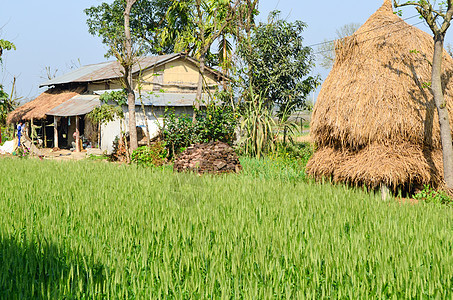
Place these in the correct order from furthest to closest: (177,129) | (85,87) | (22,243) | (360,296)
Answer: (85,87) → (177,129) → (22,243) → (360,296)

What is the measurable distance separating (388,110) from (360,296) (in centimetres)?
491

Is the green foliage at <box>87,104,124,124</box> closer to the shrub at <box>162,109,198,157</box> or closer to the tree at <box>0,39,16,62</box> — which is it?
the shrub at <box>162,109,198,157</box>

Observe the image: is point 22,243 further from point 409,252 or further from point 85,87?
point 85,87

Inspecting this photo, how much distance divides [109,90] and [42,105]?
5.90 meters

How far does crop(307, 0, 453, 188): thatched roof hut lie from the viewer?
7.14 meters

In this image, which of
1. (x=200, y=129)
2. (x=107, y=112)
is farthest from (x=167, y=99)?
(x=200, y=129)

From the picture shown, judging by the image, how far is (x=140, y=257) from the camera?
3.60 m

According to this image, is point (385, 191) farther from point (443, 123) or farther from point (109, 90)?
point (109, 90)

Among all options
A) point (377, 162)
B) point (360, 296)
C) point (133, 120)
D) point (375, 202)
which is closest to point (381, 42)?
point (377, 162)

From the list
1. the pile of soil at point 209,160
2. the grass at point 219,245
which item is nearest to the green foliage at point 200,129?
the pile of soil at point 209,160

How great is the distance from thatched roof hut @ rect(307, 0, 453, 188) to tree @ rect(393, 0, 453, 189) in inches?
9.7

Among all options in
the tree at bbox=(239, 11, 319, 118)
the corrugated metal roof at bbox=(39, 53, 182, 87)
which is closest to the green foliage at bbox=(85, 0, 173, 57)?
the corrugated metal roof at bbox=(39, 53, 182, 87)

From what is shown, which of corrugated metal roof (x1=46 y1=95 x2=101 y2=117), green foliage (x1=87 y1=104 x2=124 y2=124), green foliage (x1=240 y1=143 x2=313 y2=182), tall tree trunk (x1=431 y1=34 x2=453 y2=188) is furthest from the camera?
corrugated metal roof (x1=46 y1=95 x2=101 y2=117)

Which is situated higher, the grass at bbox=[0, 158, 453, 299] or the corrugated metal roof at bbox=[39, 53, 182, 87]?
the corrugated metal roof at bbox=[39, 53, 182, 87]
